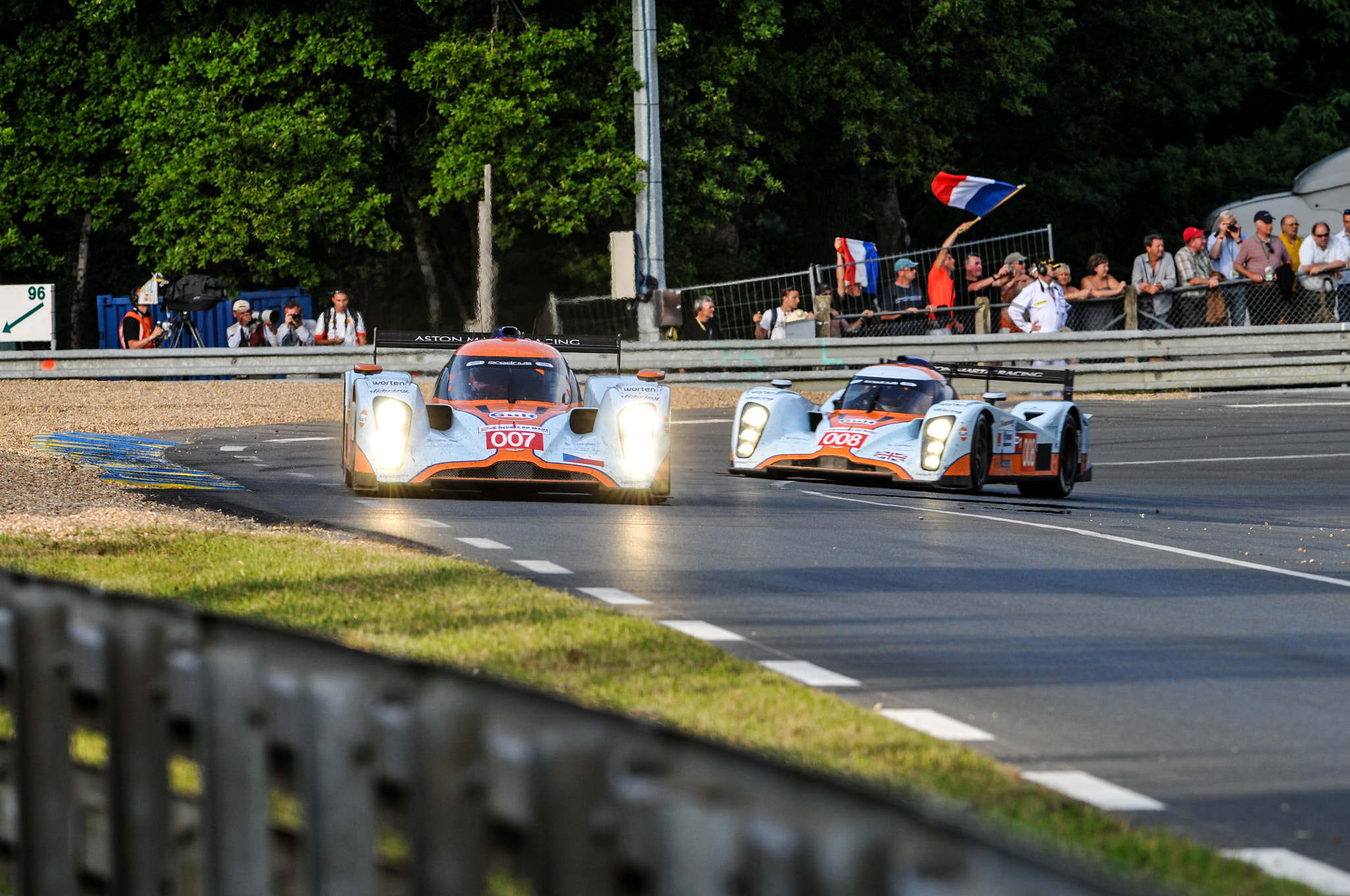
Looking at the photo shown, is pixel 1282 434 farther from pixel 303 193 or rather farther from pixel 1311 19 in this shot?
pixel 1311 19

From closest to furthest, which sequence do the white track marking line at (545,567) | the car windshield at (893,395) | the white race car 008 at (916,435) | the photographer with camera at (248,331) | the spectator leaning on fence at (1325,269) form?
the white track marking line at (545,567)
the white race car 008 at (916,435)
the car windshield at (893,395)
the spectator leaning on fence at (1325,269)
the photographer with camera at (248,331)

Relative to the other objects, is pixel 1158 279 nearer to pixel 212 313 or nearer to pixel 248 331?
pixel 248 331

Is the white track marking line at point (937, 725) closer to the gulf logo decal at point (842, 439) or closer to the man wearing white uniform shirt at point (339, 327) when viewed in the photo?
the gulf logo decal at point (842, 439)

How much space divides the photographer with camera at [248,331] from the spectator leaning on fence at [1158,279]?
12615 millimetres

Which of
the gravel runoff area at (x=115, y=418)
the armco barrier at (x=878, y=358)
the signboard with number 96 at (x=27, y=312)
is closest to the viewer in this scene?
the gravel runoff area at (x=115, y=418)

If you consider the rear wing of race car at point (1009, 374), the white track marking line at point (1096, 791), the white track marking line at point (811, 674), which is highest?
the rear wing of race car at point (1009, 374)

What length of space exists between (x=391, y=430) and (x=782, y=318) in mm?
14302

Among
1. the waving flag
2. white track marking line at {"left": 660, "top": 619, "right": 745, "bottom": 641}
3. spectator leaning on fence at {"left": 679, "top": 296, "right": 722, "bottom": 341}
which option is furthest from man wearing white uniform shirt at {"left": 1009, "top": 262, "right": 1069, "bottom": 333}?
white track marking line at {"left": 660, "top": 619, "right": 745, "bottom": 641}

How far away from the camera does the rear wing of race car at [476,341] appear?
14.6 meters

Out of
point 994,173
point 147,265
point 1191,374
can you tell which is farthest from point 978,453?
point 994,173

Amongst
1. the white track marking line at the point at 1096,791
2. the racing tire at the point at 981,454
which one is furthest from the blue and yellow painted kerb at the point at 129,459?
the white track marking line at the point at 1096,791

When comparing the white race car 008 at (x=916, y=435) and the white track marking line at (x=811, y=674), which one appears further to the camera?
the white race car 008 at (x=916, y=435)

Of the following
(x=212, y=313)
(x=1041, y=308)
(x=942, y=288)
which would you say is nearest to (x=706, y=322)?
(x=942, y=288)

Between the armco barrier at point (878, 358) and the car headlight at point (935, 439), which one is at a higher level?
the armco barrier at point (878, 358)
